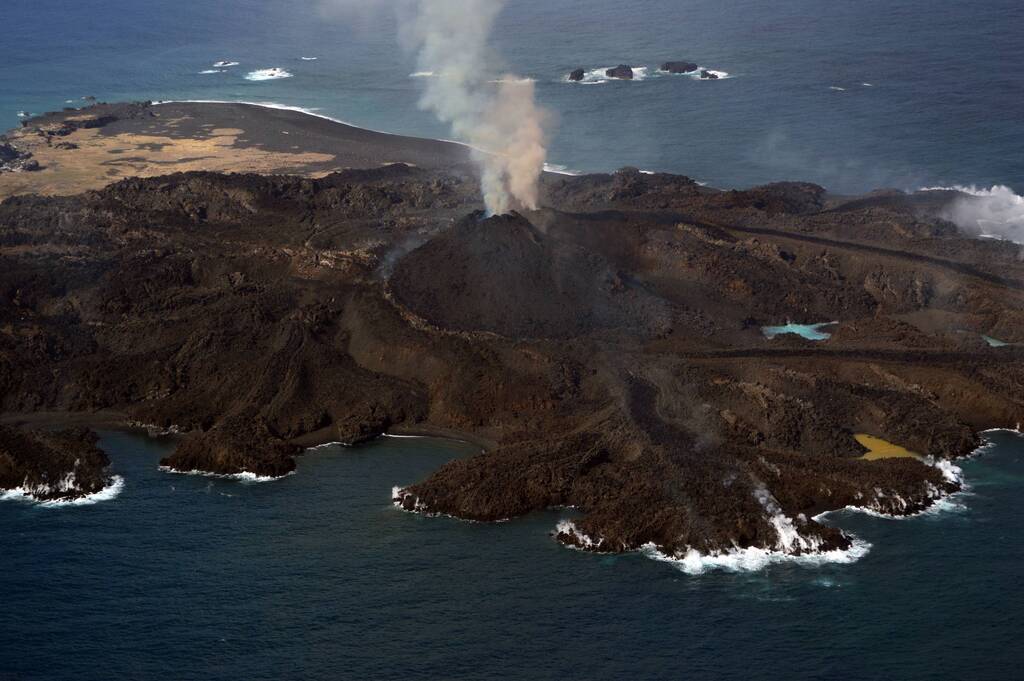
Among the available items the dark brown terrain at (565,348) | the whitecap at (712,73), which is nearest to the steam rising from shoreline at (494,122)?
the dark brown terrain at (565,348)

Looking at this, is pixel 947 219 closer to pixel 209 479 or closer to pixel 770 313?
pixel 770 313

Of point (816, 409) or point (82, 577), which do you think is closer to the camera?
point (82, 577)

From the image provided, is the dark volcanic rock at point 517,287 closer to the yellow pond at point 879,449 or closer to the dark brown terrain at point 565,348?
the dark brown terrain at point 565,348

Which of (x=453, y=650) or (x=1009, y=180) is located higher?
(x=1009, y=180)

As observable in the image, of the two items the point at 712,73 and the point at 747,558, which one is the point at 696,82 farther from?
the point at 747,558

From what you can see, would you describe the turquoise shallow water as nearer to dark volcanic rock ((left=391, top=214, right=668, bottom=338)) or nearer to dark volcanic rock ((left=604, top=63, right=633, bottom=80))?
dark volcanic rock ((left=391, top=214, right=668, bottom=338))

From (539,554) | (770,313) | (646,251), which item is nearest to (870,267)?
(770,313)

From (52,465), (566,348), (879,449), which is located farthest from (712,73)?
(52,465)
